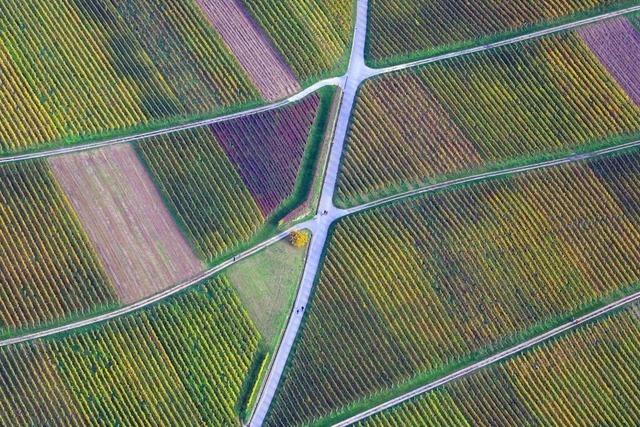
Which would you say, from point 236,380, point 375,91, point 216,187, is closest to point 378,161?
point 375,91

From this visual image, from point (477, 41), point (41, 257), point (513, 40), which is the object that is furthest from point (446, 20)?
point (41, 257)

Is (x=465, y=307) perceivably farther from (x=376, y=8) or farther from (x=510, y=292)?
(x=376, y=8)

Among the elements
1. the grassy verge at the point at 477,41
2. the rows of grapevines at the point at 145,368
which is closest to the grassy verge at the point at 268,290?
the rows of grapevines at the point at 145,368

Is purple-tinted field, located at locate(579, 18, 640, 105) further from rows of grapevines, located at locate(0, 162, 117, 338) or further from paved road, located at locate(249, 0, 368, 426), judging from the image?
rows of grapevines, located at locate(0, 162, 117, 338)

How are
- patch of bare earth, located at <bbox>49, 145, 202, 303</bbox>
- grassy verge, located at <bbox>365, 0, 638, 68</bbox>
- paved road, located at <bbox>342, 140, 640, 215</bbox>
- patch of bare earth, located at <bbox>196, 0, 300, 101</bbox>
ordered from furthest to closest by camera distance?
1. grassy verge, located at <bbox>365, 0, 638, 68</bbox>
2. patch of bare earth, located at <bbox>196, 0, 300, 101</bbox>
3. paved road, located at <bbox>342, 140, 640, 215</bbox>
4. patch of bare earth, located at <bbox>49, 145, 202, 303</bbox>

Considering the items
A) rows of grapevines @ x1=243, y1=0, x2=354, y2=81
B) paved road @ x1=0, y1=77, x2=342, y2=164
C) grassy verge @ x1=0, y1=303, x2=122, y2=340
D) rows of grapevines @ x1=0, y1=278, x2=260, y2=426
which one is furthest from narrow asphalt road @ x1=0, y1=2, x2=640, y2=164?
rows of grapevines @ x1=0, y1=278, x2=260, y2=426

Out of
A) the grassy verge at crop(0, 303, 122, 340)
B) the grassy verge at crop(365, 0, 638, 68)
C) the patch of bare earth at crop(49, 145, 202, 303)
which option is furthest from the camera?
the grassy verge at crop(365, 0, 638, 68)
